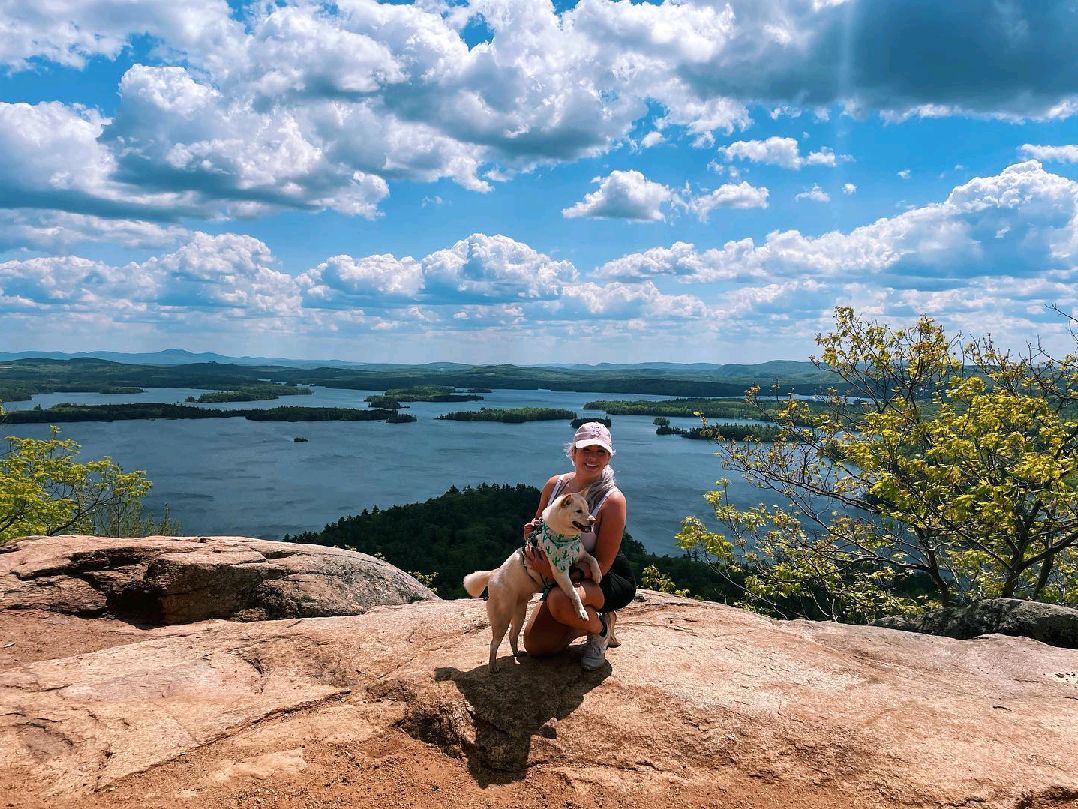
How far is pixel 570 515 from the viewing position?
166 inches

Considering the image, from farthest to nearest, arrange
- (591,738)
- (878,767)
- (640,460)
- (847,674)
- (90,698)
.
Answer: (640,460)
(847,674)
(90,698)
(591,738)
(878,767)

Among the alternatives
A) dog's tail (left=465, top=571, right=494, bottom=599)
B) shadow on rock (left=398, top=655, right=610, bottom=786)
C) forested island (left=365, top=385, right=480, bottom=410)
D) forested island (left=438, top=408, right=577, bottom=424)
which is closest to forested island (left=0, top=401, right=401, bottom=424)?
forested island (left=438, top=408, right=577, bottom=424)

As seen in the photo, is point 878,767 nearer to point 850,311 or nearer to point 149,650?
point 149,650

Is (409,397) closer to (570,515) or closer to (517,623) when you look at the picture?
(517,623)

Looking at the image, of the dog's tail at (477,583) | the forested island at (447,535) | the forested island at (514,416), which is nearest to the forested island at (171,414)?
the forested island at (514,416)

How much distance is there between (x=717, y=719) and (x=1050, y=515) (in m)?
9.73

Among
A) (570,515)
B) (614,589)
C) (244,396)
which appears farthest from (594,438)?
(244,396)

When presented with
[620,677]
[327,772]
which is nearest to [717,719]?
[620,677]

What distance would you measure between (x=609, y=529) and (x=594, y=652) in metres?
0.98

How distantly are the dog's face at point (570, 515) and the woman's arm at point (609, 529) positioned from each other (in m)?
0.34

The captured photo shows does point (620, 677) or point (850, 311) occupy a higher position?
point (850, 311)

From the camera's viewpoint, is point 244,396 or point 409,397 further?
point 409,397

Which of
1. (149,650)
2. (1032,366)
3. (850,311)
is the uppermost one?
(850,311)

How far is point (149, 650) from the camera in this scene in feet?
18.8
